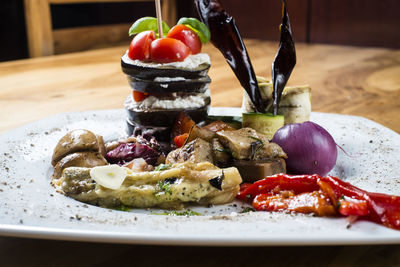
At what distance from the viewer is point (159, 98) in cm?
246

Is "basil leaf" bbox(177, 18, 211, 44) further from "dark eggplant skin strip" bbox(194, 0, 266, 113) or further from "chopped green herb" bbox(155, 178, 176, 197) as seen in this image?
"chopped green herb" bbox(155, 178, 176, 197)

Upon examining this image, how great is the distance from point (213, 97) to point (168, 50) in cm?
133

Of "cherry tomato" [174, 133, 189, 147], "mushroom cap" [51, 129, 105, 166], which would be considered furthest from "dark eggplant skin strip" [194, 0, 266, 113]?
"mushroom cap" [51, 129, 105, 166]

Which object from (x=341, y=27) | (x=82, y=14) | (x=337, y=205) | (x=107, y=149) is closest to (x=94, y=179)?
(x=107, y=149)

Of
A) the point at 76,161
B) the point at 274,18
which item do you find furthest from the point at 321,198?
the point at 274,18

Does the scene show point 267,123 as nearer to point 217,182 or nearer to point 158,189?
point 217,182

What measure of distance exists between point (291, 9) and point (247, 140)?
5370 millimetres

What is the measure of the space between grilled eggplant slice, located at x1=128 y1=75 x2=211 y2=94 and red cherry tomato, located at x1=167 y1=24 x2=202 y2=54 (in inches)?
6.3

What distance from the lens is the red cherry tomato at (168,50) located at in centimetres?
234

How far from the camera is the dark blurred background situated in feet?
20.3

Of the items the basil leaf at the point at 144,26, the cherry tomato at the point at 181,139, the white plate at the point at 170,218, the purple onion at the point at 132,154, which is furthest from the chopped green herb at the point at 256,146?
the basil leaf at the point at 144,26

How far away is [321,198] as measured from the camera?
1.52 meters

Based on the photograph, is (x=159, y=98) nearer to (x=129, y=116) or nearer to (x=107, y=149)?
(x=129, y=116)

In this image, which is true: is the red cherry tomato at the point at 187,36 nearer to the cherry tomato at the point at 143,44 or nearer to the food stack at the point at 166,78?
the food stack at the point at 166,78
